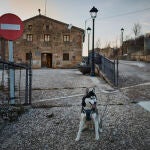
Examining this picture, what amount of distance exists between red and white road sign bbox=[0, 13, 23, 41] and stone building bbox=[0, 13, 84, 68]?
92.7ft

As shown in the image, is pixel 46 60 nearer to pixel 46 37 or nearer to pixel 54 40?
pixel 54 40

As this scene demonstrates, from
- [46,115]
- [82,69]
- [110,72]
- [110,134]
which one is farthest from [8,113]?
[82,69]

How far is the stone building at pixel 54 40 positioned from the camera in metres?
35.4

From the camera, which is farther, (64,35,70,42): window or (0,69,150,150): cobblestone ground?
(64,35,70,42): window

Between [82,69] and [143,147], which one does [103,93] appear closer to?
[143,147]

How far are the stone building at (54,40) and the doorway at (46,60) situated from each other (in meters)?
1.30

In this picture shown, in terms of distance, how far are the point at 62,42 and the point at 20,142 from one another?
31.0m

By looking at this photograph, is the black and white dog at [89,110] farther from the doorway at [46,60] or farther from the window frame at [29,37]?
the doorway at [46,60]

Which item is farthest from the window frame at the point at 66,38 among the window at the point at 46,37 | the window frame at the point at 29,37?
the window frame at the point at 29,37

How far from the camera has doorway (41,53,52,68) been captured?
121 feet

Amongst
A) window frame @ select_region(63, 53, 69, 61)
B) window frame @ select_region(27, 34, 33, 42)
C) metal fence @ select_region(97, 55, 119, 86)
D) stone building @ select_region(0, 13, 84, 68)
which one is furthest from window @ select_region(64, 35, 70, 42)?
metal fence @ select_region(97, 55, 119, 86)

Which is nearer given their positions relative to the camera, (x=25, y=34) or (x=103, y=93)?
(x=103, y=93)

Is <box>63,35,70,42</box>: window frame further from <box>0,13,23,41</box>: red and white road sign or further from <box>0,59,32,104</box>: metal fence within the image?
<box>0,13,23,41</box>: red and white road sign

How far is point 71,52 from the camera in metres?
35.7
